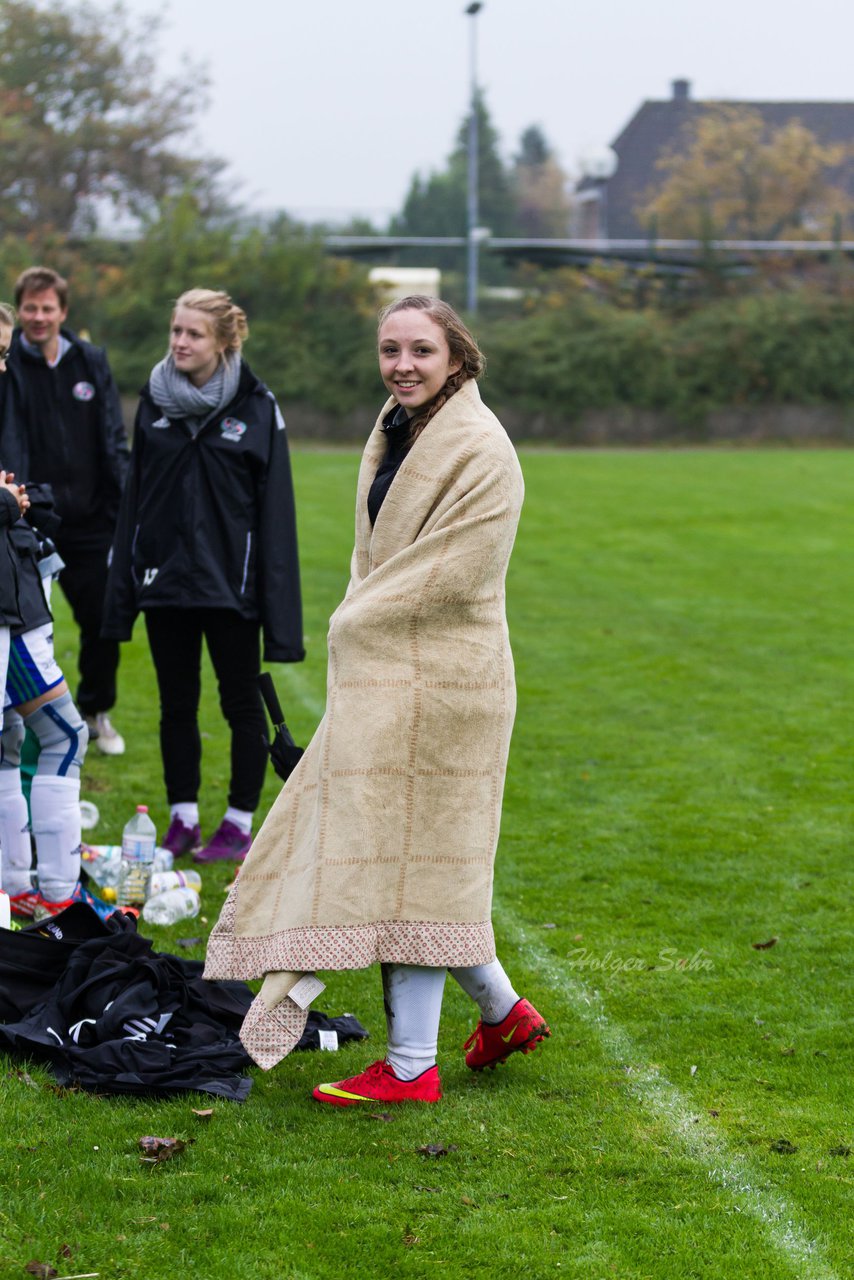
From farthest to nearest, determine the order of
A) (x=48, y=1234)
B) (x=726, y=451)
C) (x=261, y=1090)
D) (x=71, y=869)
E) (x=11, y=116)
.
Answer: (x=11, y=116) < (x=726, y=451) < (x=71, y=869) < (x=261, y=1090) < (x=48, y=1234)

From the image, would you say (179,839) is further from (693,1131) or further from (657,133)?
(657,133)

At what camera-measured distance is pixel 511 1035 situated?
4434mm

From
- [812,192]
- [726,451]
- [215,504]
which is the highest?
[812,192]

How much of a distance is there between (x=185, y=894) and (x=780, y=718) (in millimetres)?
4963

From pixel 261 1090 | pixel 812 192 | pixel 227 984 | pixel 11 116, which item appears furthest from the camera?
pixel 812 192

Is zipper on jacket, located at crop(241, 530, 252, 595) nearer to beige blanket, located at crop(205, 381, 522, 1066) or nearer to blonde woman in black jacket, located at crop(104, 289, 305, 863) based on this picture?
blonde woman in black jacket, located at crop(104, 289, 305, 863)

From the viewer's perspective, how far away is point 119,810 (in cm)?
744

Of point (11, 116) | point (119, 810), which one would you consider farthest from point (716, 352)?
point (119, 810)

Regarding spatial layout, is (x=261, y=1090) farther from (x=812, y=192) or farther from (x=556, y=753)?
(x=812, y=192)

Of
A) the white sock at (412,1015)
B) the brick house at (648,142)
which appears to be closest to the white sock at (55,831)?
the white sock at (412,1015)

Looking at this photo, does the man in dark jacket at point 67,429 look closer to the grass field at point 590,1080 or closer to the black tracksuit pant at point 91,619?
the black tracksuit pant at point 91,619

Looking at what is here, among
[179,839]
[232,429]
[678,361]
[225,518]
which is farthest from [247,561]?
[678,361]

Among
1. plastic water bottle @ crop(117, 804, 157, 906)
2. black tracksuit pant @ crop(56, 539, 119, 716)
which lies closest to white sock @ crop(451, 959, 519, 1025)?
plastic water bottle @ crop(117, 804, 157, 906)

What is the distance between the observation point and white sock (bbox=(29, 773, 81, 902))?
5.64 meters
